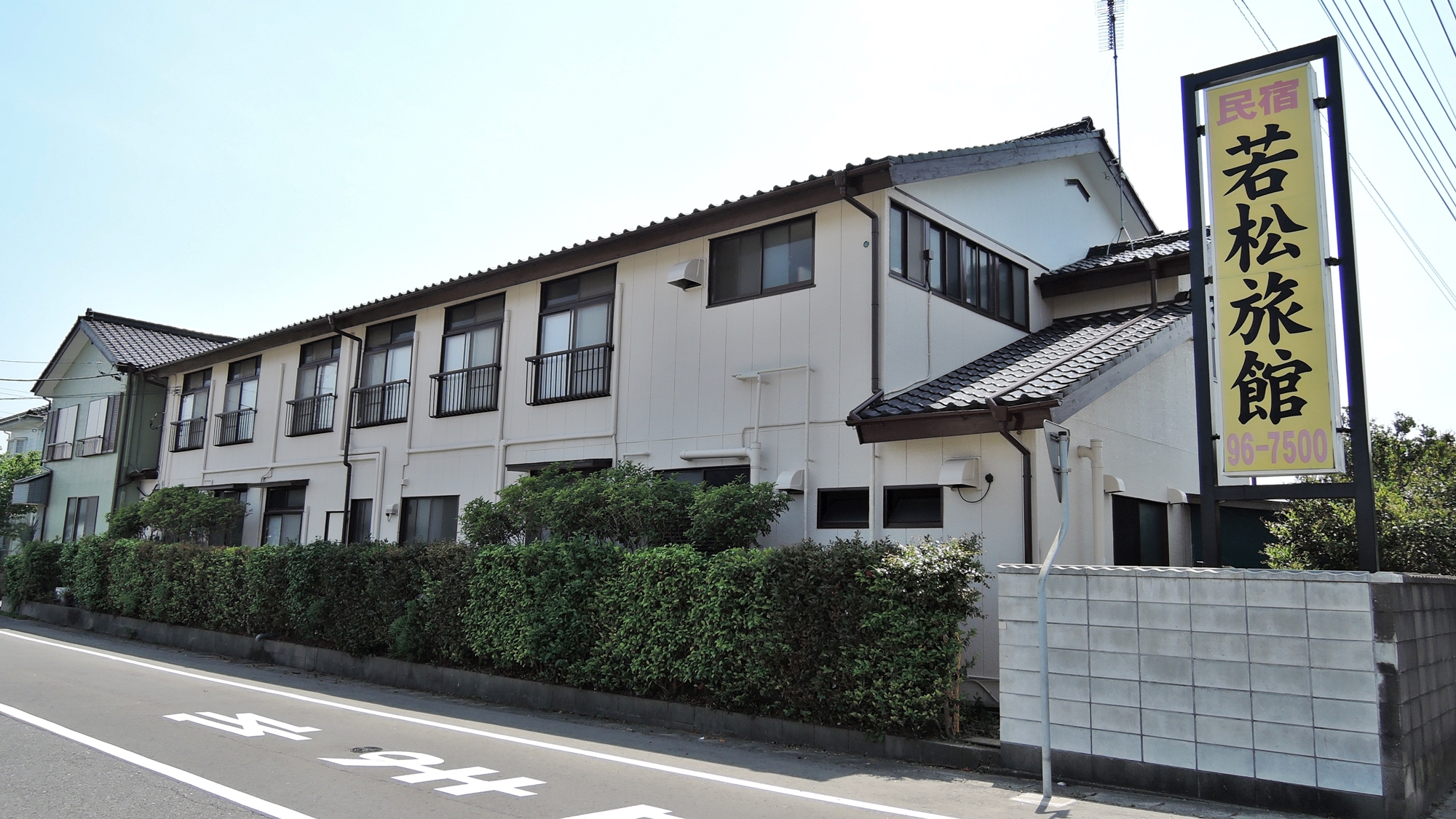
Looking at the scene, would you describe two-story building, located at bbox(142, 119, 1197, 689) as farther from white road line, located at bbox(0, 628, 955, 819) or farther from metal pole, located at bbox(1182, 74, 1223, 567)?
white road line, located at bbox(0, 628, 955, 819)

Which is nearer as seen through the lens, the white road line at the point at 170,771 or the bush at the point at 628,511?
the white road line at the point at 170,771

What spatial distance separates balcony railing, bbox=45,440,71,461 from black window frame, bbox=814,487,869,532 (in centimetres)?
2574

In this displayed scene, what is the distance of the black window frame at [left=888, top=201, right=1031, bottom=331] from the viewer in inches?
455

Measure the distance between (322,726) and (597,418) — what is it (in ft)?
20.3

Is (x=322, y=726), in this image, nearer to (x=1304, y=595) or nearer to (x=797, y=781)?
(x=797, y=781)

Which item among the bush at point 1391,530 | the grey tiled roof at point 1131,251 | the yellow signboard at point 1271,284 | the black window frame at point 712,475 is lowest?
the bush at point 1391,530

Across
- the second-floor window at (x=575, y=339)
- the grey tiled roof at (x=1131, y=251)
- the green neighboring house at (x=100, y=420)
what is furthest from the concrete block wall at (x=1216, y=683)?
the green neighboring house at (x=100, y=420)

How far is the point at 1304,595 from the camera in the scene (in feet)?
20.5

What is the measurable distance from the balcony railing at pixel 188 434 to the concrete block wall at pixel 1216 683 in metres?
21.6

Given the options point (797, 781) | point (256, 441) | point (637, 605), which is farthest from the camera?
point (256, 441)

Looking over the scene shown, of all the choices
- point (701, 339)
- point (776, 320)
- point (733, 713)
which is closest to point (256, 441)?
point (701, 339)

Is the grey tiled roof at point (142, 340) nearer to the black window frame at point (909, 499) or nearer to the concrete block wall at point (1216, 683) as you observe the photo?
the black window frame at point (909, 499)

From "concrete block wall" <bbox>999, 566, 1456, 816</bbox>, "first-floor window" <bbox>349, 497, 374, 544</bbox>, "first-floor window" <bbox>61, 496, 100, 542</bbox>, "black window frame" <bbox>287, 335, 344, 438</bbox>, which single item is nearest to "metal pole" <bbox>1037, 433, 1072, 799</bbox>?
"concrete block wall" <bbox>999, 566, 1456, 816</bbox>

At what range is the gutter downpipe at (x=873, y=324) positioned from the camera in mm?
10633
